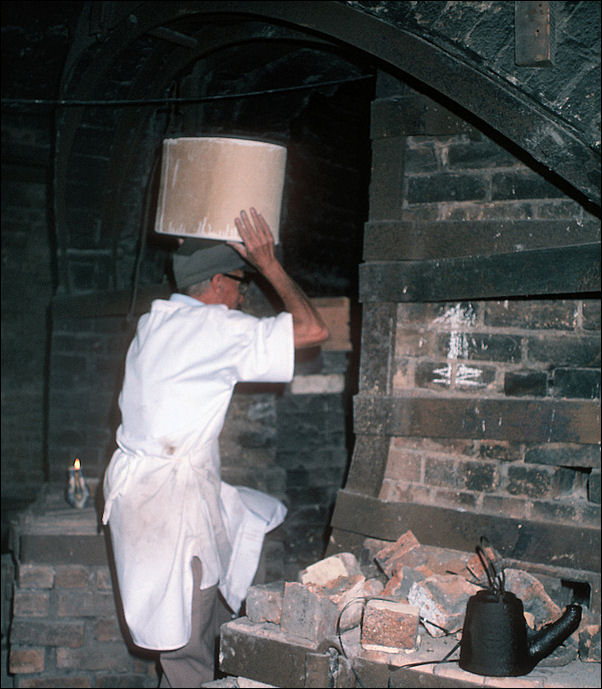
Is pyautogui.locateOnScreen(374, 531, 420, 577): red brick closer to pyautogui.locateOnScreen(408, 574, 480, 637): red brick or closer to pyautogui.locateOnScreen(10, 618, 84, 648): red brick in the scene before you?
pyautogui.locateOnScreen(408, 574, 480, 637): red brick

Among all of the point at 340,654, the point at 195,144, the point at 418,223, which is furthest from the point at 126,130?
the point at 340,654

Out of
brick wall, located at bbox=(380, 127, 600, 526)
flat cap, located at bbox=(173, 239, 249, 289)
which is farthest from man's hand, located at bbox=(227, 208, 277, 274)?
brick wall, located at bbox=(380, 127, 600, 526)

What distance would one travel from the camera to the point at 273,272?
3.08m

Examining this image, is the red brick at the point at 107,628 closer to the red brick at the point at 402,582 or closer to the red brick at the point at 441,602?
the red brick at the point at 402,582

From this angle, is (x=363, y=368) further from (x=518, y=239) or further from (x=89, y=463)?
(x=89, y=463)

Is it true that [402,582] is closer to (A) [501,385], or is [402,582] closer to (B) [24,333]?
(A) [501,385]

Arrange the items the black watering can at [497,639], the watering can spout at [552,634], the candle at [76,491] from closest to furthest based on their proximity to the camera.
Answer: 1. the black watering can at [497,639]
2. the watering can spout at [552,634]
3. the candle at [76,491]

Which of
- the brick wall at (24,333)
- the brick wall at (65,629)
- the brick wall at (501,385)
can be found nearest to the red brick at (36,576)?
the brick wall at (65,629)

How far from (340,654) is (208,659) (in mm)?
737

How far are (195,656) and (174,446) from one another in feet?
3.10

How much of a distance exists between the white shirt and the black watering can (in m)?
1.14

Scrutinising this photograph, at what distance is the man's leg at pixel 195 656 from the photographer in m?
3.20

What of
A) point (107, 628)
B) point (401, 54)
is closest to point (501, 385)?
point (401, 54)

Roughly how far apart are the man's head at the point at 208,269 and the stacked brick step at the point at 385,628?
128 cm
